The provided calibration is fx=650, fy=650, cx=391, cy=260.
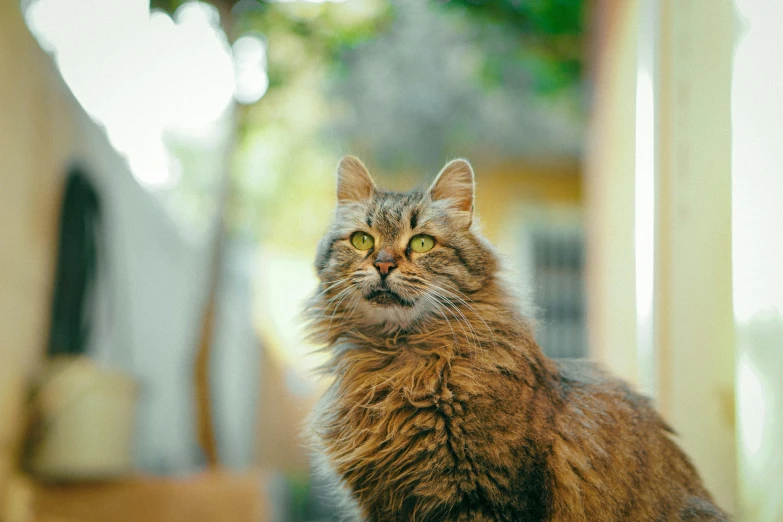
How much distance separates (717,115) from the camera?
7.59 ft

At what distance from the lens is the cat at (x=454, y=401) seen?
162 centimetres

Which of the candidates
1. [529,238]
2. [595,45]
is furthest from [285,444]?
[595,45]

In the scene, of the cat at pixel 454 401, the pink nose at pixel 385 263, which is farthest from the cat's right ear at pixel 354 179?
the pink nose at pixel 385 263

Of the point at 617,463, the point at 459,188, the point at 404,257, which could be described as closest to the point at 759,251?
the point at 617,463

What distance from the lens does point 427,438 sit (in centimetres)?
168

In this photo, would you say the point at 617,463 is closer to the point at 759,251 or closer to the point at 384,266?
the point at 759,251

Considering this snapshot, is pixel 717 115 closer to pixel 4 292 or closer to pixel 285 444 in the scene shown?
A: pixel 4 292

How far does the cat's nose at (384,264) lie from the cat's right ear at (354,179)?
0.39 m

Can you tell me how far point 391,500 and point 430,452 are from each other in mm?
182

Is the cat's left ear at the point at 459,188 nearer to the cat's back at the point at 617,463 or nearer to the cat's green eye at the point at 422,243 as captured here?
the cat's green eye at the point at 422,243

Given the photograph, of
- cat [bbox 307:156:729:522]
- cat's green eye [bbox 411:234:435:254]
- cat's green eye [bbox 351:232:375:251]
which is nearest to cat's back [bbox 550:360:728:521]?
cat [bbox 307:156:729:522]

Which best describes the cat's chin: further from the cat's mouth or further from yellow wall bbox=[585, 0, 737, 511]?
yellow wall bbox=[585, 0, 737, 511]

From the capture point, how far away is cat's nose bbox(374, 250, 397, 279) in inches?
71.1

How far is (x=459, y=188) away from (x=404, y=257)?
1.04 feet
